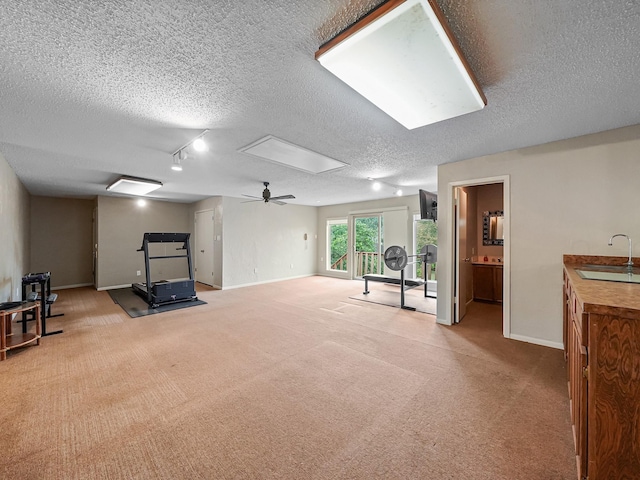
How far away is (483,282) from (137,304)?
6.83 meters

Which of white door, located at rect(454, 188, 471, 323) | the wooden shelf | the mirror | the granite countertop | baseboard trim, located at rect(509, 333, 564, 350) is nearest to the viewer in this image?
the granite countertop

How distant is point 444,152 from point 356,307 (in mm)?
2902

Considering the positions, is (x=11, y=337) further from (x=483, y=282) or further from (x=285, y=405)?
(x=483, y=282)

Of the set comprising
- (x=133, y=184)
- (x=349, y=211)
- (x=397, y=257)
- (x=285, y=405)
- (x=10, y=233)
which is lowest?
(x=285, y=405)

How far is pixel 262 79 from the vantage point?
176cm

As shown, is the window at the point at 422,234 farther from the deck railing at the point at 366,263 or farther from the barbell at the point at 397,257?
the barbell at the point at 397,257

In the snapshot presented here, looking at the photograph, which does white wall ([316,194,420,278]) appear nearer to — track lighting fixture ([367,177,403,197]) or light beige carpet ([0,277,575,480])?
track lighting fixture ([367,177,403,197])

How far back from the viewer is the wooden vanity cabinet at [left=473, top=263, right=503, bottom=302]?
16.5ft

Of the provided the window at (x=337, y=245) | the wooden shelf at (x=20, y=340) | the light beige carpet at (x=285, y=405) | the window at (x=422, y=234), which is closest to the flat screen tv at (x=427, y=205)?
the light beige carpet at (x=285, y=405)

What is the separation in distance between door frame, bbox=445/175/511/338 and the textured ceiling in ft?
1.38

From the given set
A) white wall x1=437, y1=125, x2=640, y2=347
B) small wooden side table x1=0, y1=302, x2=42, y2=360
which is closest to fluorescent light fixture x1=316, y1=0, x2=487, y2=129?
white wall x1=437, y1=125, x2=640, y2=347

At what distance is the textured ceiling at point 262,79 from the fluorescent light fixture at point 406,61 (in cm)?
9

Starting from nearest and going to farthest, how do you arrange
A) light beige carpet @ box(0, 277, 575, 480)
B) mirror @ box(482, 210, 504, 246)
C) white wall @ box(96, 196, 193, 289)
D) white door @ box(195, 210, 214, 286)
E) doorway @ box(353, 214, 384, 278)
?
light beige carpet @ box(0, 277, 575, 480), mirror @ box(482, 210, 504, 246), white wall @ box(96, 196, 193, 289), white door @ box(195, 210, 214, 286), doorway @ box(353, 214, 384, 278)

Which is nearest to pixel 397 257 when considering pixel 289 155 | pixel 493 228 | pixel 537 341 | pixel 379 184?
pixel 379 184
